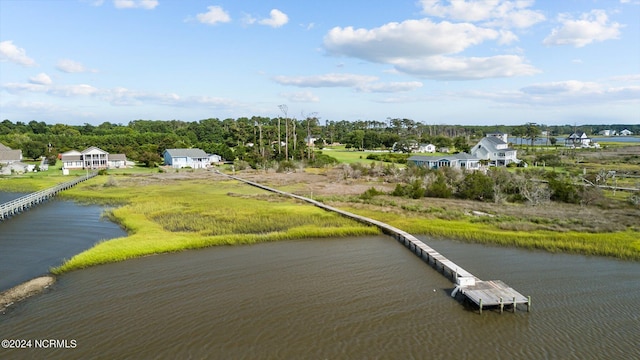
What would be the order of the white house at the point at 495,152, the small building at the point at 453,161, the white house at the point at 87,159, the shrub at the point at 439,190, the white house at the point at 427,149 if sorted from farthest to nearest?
1. the white house at the point at 427,149
2. the white house at the point at 495,152
3. the white house at the point at 87,159
4. the small building at the point at 453,161
5. the shrub at the point at 439,190

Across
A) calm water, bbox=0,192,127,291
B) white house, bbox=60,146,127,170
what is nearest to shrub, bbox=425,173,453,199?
calm water, bbox=0,192,127,291

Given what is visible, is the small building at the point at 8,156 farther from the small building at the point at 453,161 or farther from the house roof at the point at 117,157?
the small building at the point at 453,161

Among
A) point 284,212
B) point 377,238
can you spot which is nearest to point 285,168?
point 284,212

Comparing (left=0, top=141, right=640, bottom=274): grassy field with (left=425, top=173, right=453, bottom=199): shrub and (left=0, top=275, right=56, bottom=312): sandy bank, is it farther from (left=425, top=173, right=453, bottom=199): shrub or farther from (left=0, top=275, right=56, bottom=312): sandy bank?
(left=425, top=173, right=453, bottom=199): shrub

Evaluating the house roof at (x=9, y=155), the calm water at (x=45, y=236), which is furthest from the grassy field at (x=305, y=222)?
the house roof at (x=9, y=155)

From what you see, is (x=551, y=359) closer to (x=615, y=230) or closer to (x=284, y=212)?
(x=615, y=230)

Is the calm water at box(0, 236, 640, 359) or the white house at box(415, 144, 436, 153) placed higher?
the white house at box(415, 144, 436, 153)
